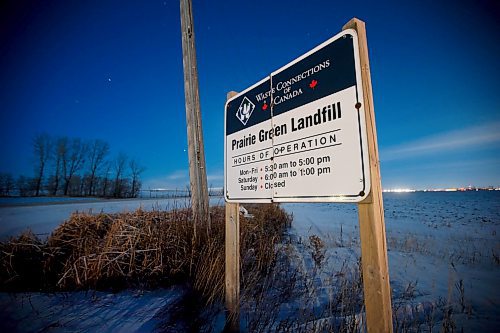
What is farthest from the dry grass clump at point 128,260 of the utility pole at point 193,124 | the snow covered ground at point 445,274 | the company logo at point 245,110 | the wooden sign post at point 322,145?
the snow covered ground at point 445,274

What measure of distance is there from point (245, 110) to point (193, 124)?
77.3 inches

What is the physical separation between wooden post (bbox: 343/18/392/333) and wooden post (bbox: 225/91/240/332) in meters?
1.35

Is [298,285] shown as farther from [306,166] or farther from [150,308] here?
[306,166]

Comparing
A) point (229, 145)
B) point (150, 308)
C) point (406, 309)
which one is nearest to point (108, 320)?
point (150, 308)

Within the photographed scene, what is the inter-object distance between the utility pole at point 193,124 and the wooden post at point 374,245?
9.49 ft

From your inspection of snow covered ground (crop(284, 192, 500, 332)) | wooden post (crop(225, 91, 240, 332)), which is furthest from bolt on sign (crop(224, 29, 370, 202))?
snow covered ground (crop(284, 192, 500, 332))

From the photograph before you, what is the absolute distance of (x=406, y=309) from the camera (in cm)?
271

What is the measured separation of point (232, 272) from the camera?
7.48ft

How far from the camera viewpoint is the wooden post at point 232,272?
2133 mm

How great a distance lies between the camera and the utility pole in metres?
3.83

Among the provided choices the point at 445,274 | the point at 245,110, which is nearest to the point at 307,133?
the point at 245,110

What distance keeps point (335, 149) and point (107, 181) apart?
37832mm

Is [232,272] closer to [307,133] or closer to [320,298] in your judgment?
[320,298]

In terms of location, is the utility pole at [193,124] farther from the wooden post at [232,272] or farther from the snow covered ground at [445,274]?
the snow covered ground at [445,274]
